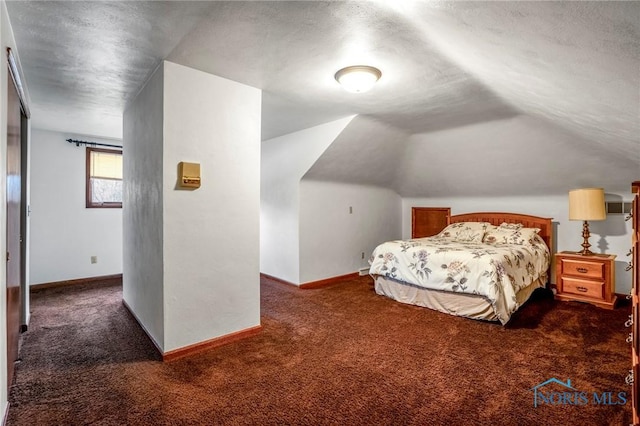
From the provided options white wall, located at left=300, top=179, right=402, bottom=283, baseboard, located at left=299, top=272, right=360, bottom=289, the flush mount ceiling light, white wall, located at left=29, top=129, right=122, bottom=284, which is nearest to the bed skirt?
baseboard, located at left=299, top=272, right=360, bottom=289

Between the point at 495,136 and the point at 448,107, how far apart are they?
1046 mm

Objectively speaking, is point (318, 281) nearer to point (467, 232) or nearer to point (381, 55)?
point (467, 232)

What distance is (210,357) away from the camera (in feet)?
8.00

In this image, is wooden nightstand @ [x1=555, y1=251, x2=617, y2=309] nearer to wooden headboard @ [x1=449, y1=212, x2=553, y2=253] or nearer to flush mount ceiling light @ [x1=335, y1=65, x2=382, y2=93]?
wooden headboard @ [x1=449, y1=212, x2=553, y2=253]

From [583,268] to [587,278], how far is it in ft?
0.38

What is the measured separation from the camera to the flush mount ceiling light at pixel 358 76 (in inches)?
91.8

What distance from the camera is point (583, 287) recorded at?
12.1 ft

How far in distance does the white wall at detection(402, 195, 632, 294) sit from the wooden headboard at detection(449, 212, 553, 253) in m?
0.09

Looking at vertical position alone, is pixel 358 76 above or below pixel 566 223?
above

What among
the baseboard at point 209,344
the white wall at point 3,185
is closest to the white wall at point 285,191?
the baseboard at point 209,344

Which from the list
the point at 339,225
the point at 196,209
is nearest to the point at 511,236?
the point at 339,225

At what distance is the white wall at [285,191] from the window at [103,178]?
2.26 meters

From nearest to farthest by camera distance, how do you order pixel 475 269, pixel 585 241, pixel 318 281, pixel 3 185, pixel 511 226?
pixel 3 185 → pixel 475 269 → pixel 585 241 → pixel 511 226 → pixel 318 281

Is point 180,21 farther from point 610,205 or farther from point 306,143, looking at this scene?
point 610,205
